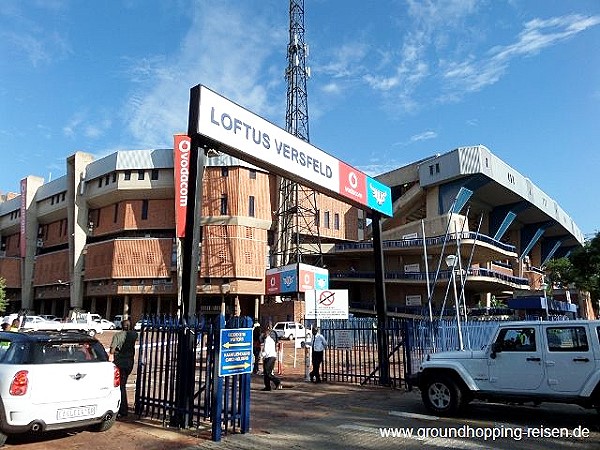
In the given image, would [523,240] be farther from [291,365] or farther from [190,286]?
[190,286]

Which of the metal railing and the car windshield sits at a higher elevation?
the metal railing

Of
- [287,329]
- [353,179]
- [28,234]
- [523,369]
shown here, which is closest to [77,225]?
[28,234]

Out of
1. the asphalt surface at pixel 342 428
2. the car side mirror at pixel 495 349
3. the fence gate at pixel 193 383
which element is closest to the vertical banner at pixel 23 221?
the asphalt surface at pixel 342 428

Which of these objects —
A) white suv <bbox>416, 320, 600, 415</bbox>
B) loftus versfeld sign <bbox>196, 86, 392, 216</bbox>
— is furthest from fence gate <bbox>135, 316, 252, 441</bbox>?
white suv <bbox>416, 320, 600, 415</bbox>

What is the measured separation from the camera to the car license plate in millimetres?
6152

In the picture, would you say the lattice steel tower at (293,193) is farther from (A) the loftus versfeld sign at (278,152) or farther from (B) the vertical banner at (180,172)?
(A) the loftus versfeld sign at (278,152)

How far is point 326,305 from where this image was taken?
14727 millimetres

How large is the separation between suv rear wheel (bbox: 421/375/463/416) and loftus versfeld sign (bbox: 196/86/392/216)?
18.1 ft

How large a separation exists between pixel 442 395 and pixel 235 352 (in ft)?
13.8

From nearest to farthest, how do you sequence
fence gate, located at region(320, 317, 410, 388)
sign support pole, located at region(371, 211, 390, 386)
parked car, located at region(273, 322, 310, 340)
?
1. fence gate, located at region(320, 317, 410, 388)
2. sign support pole, located at region(371, 211, 390, 386)
3. parked car, located at region(273, 322, 310, 340)

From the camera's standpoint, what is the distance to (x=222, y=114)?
8914 millimetres

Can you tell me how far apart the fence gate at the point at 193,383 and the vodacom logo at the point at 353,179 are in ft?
23.6

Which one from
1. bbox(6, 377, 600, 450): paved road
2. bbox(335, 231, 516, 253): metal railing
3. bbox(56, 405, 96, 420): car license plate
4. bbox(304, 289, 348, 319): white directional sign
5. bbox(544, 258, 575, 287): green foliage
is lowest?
bbox(6, 377, 600, 450): paved road

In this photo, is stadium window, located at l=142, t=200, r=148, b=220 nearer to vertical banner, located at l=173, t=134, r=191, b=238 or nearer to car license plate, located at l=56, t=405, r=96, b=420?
vertical banner, located at l=173, t=134, r=191, b=238
